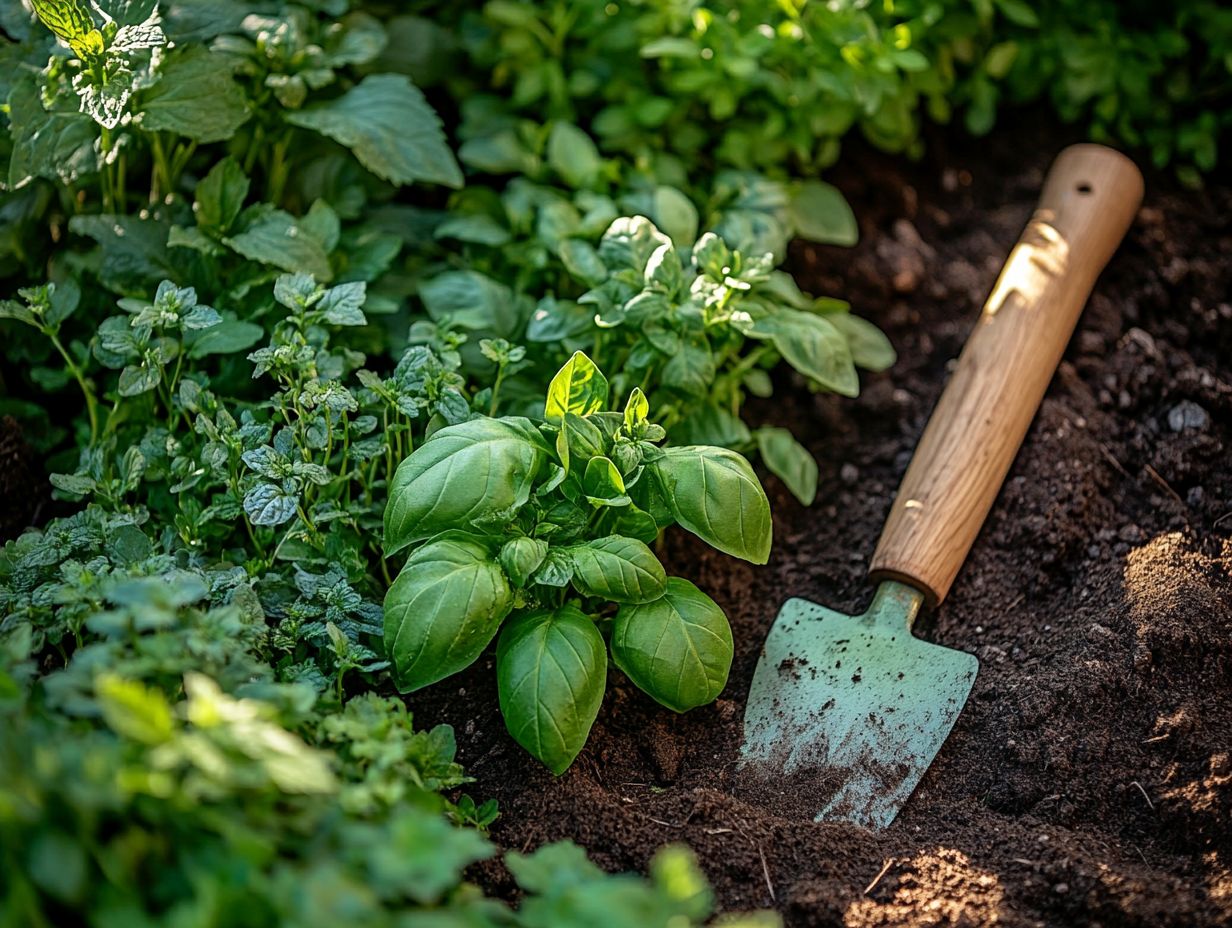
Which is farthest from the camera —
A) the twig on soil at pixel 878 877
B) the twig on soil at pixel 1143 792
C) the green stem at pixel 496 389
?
the green stem at pixel 496 389

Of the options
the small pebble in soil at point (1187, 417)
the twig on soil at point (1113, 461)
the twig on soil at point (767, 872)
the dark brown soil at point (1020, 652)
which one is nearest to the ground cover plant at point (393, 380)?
the dark brown soil at point (1020, 652)

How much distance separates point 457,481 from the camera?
146 centimetres

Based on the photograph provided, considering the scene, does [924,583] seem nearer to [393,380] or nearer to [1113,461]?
[1113,461]

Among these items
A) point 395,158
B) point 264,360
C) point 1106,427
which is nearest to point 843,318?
Answer: point 1106,427

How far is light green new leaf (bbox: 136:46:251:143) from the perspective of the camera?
1.78m

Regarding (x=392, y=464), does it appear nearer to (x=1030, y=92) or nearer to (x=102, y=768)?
(x=102, y=768)

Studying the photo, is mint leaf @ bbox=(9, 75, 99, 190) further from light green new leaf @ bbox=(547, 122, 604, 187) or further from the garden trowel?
the garden trowel

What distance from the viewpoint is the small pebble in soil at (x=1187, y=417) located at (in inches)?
77.2

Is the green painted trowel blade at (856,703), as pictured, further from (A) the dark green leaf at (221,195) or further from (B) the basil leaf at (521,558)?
(A) the dark green leaf at (221,195)

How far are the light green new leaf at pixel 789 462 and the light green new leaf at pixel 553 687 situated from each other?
570 millimetres

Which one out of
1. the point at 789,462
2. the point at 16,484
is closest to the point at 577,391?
the point at 789,462

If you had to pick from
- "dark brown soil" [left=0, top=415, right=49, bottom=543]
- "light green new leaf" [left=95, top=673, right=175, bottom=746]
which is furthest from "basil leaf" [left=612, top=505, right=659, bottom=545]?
"dark brown soil" [left=0, top=415, right=49, bottom=543]

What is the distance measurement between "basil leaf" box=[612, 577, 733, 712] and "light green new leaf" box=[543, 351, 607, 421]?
0.29m

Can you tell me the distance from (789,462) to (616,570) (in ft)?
1.90
